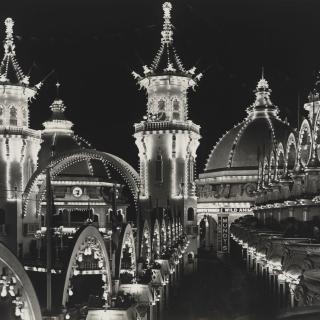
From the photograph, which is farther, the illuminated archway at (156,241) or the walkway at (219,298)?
the illuminated archway at (156,241)

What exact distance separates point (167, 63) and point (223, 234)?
22867 millimetres

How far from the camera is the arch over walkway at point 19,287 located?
11438 millimetres

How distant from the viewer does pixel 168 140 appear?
70.2 meters

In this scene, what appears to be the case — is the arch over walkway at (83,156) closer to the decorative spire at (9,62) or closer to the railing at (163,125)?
the railing at (163,125)

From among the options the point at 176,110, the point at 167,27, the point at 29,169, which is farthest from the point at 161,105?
the point at 29,169

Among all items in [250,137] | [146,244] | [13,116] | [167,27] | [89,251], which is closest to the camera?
[89,251]

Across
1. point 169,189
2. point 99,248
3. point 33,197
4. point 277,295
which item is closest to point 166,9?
point 169,189

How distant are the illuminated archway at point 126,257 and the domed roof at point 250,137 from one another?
161ft

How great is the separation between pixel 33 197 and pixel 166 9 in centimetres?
2543

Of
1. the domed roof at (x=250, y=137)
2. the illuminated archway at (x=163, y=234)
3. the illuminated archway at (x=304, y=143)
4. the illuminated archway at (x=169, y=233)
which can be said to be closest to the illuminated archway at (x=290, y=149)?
the illuminated archway at (x=304, y=143)

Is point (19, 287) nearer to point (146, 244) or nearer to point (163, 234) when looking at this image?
point (146, 244)

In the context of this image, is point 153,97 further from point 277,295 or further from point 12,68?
point 277,295

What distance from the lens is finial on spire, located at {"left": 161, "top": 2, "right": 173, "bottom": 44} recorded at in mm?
73688

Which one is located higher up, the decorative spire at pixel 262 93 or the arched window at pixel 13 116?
the decorative spire at pixel 262 93
